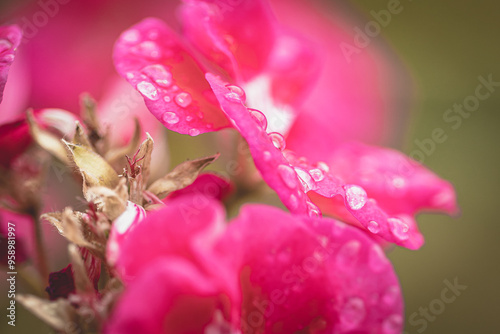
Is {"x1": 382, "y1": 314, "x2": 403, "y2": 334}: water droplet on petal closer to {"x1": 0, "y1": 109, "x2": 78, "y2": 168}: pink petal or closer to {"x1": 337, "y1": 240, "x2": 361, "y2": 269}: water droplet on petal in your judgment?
{"x1": 337, "y1": 240, "x2": 361, "y2": 269}: water droplet on petal

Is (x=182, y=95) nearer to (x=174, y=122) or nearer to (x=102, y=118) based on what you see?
(x=174, y=122)

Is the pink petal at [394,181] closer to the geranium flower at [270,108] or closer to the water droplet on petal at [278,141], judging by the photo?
the geranium flower at [270,108]

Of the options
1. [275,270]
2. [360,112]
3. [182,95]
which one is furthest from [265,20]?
[360,112]

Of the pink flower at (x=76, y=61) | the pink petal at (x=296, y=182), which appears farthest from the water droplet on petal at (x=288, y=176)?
the pink flower at (x=76, y=61)

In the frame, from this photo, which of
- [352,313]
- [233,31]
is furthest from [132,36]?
[352,313]

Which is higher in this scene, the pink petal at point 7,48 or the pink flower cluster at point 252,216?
the pink flower cluster at point 252,216

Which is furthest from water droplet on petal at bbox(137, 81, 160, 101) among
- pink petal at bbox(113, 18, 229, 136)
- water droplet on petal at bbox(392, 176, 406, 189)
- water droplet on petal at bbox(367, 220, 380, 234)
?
water droplet on petal at bbox(392, 176, 406, 189)
